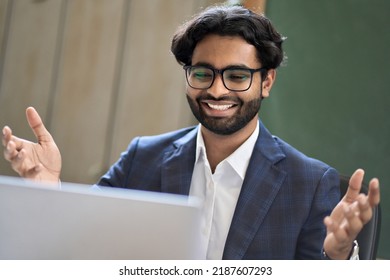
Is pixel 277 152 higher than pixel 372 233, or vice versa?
pixel 277 152

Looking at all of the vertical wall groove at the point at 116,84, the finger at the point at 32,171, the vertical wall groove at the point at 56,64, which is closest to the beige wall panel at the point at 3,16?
the vertical wall groove at the point at 56,64

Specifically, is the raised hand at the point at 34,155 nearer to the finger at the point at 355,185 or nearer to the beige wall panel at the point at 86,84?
the finger at the point at 355,185

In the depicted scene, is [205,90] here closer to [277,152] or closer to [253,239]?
[277,152]

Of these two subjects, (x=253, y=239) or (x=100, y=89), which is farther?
(x=100, y=89)

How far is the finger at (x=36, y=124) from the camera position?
1.19 metres

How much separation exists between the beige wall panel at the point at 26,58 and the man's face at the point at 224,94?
1170mm

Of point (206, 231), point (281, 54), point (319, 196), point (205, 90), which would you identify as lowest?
point (206, 231)

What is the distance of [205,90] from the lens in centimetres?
147

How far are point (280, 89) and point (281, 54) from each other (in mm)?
939

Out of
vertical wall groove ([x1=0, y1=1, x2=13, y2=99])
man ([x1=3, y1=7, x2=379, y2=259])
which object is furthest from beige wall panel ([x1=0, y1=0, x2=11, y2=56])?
man ([x1=3, y1=7, x2=379, y2=259])

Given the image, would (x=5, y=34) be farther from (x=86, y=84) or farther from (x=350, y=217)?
(x=350, y=217)

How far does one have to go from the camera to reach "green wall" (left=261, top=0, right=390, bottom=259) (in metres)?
2.31

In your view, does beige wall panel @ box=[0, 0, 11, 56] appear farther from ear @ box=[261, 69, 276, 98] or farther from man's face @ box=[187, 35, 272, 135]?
ear @ box=[261, 69, 276, 98]

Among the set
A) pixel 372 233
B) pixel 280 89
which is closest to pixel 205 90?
pixel 372 233
